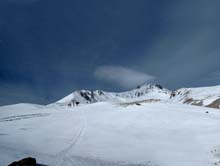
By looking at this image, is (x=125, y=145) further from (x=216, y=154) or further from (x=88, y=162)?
(x=216, y=154)

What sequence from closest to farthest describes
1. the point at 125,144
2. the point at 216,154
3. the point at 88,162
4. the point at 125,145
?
1. the point at 88,162
2. the point at 216,154
3. the point at 125,145
4. the point at 125,144

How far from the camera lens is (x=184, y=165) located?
17609 millimetres

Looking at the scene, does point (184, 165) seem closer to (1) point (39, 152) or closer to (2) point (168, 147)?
(2) point (168, 147)

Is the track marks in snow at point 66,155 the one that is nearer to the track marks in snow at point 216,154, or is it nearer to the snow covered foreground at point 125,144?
the snow covered foreground at point 125,144

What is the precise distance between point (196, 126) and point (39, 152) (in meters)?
21.4

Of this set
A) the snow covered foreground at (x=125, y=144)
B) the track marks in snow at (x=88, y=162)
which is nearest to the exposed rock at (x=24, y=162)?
the snow covered foreground at (x=125, y=144)

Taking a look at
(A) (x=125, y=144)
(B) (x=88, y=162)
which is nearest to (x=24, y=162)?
(B) (x=88, y=162)

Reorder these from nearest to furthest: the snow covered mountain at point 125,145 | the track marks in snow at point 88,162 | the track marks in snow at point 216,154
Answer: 1. the track marks in snow at point 88,162
2. the track marks in snow at point 216,154
3. the snow covered mountain at point 125,145

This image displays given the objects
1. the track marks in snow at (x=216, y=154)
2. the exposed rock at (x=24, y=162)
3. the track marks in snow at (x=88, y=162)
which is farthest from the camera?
the track marks in snow at (x=216, y=154)

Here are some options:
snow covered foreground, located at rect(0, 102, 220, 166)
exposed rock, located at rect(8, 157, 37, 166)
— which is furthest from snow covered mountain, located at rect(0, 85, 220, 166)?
exposed rock, located at rect(8, 157, 37, 166)

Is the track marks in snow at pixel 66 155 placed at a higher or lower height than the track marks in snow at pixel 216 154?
higher

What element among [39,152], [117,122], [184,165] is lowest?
[184,165]

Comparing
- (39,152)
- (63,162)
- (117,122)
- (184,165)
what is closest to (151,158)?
(184,165)

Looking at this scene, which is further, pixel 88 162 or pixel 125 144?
pixel 125 144
